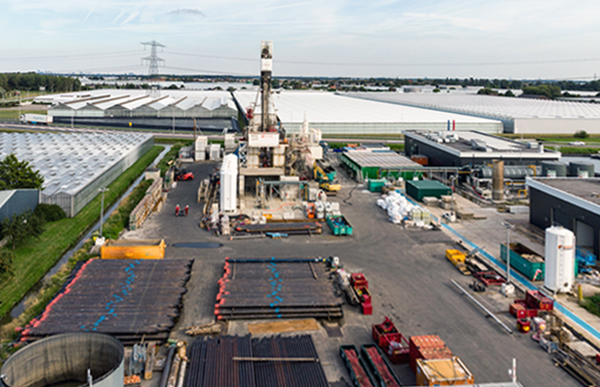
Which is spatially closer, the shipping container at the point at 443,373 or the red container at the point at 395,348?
the shipping container at the point at 443,373

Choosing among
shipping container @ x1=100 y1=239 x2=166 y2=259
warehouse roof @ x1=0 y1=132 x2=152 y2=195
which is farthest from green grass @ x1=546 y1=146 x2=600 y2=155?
shipping container @ x1=100 y1=239 x2=166 y2=259

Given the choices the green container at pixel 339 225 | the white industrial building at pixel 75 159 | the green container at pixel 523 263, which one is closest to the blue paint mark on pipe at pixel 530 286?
the green container at pixel 523 263

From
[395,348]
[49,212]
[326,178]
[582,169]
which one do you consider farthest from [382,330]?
[582,169]

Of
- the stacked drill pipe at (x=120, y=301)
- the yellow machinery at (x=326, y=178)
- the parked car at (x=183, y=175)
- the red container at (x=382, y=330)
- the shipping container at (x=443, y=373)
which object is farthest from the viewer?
the parked car at (x=183, y=175)

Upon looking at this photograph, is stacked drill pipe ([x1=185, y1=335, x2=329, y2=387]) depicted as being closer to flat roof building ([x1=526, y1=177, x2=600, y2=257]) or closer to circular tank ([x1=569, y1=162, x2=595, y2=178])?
flat roof building ([x1=526, y1=177, x2=600, y2=257])

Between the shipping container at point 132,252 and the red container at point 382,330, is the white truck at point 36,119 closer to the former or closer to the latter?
the shipping container at point 132,252

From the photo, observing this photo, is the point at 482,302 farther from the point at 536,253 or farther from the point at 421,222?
the point at 421,222
